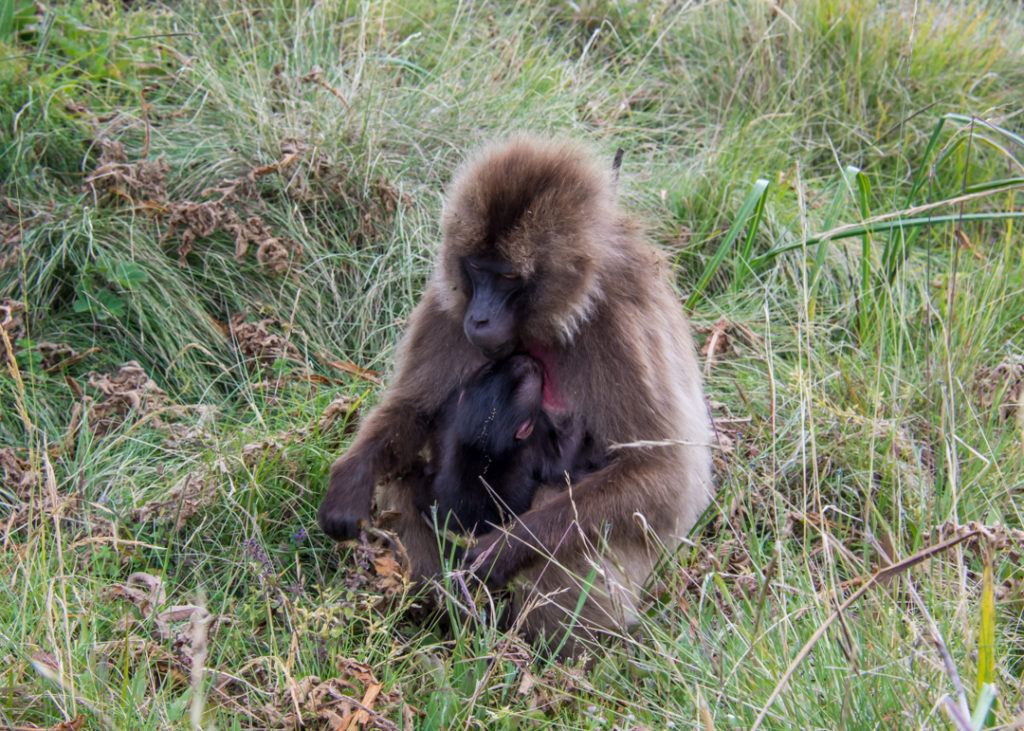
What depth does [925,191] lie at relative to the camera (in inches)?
214

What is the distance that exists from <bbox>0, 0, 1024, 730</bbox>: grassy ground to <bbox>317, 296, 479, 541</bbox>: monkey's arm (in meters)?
0.23

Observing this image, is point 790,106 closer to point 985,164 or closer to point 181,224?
point 985,164

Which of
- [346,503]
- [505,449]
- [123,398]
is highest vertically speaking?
[505,449]

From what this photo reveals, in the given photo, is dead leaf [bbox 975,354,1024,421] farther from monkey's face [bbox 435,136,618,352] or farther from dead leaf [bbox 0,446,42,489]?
dead leaf [bbox 0,446,42,489]

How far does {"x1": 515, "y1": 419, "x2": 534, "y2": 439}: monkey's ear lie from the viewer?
3231 mm

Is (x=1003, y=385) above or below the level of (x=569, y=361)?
above

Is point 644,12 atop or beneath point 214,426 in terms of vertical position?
atop

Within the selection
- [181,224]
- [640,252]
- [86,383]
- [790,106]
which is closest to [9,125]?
[181,224]

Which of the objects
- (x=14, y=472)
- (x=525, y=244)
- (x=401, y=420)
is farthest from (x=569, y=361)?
(x=14, y=472)

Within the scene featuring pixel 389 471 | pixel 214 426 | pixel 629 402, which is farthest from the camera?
pixel 214 426

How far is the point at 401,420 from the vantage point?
350 centimetres

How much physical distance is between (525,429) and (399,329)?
4.74ft

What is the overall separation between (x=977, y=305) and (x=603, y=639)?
222 cm

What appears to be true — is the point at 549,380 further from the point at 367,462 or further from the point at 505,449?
the point at 367,462
